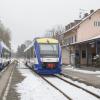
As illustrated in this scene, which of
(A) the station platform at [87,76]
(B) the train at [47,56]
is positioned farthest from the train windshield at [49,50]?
(A) the station platform at [87,76]

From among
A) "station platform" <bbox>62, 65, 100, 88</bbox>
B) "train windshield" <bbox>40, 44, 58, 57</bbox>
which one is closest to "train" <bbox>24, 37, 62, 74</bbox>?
"train windshield" <bbox>40, 44, 58, 57</bbox>

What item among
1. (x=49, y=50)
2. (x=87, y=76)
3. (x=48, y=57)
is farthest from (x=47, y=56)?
(x=87, y=76)

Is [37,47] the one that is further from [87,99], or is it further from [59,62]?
[87,99]

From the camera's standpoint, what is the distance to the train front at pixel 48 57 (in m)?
28.5

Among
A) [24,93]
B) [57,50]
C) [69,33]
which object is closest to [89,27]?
[69,33]

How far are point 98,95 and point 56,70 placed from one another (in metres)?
13.3

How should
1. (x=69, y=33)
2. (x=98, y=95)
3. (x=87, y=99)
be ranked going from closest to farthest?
(x=87, y=99)
(x=98, y=95)
(x=69, y=33)

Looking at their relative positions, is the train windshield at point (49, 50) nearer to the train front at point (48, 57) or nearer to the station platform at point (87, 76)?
the train front at point (48, 57)

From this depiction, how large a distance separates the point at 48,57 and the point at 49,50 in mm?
828

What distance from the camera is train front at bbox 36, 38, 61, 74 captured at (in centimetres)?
2853

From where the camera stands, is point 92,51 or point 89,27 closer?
point 92,51

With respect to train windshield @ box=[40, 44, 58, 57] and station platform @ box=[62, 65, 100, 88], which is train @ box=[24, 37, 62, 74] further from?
station platform @ box=[62, 65, 100, 88]

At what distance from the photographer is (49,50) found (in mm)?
29516

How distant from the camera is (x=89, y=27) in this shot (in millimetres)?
60281
